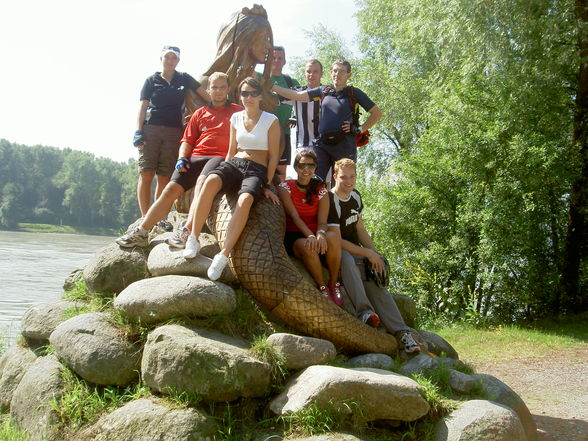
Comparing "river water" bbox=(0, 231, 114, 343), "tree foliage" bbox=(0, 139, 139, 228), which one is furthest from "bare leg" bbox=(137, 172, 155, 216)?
"tree foliage" bbox=(0, 139, 139, 228)

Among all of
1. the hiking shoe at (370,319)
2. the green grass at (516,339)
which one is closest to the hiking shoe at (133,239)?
the hiking shoe at (370,319)

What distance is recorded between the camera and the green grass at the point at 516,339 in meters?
8.82

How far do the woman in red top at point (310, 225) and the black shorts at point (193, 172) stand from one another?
700 mm

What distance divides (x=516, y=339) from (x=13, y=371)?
7.65m

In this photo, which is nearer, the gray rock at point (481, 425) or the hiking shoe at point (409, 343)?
the gray rock at point (481, 425)

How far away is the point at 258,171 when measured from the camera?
4953 millimetres

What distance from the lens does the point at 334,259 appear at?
5.13m

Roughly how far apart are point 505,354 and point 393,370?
493 cm

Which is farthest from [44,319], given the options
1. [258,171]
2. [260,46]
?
[260,46]

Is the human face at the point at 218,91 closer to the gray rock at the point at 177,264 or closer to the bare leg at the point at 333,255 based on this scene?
the gray rock at the point at 177,264

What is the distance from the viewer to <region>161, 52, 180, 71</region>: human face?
6.11 m

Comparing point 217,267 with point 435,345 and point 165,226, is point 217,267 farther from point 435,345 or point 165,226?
point 435,345

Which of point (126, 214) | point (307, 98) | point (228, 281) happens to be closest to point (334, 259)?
point (228, 281)

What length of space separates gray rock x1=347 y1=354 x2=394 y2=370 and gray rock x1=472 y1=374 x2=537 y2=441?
71 cm
